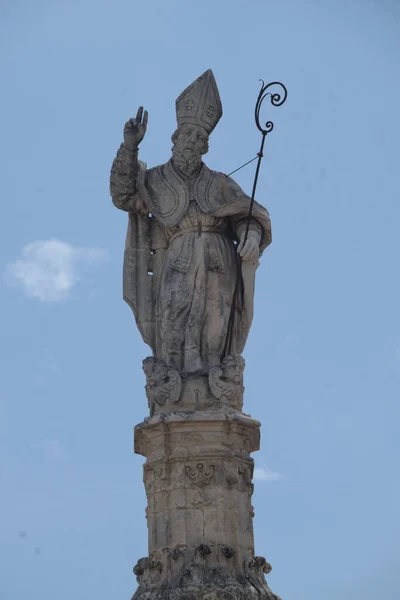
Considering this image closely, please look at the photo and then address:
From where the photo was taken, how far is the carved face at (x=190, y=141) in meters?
17.4

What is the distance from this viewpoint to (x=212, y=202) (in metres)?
17.2

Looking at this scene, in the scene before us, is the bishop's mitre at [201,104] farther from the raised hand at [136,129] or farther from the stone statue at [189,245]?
the raised hand at [136,129]

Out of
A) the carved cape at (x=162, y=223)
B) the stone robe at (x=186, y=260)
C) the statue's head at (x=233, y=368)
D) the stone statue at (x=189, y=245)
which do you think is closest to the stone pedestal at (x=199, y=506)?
the statue's head at (x=233, y=368)

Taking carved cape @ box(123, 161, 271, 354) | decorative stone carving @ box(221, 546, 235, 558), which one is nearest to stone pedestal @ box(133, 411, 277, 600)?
decorative stone carving @ box(221, 546, 235, 558)

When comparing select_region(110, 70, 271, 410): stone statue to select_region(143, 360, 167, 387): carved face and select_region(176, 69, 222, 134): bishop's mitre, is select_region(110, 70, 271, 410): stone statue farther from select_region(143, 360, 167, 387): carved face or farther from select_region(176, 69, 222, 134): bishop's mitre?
select_region(143, 360, 167, 387): carved face

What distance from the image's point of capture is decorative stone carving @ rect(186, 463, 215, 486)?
15750mm

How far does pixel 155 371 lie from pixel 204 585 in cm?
270

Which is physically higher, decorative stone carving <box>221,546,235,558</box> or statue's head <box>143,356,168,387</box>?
statue's head <box>143,356,168,387</box>

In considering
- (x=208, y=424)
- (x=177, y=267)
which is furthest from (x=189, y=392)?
(x=177, y=267)

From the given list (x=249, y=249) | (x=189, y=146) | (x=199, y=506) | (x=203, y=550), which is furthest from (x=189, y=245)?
(x=203, y=550)

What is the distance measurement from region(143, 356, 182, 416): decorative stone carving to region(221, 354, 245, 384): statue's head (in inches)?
21.9

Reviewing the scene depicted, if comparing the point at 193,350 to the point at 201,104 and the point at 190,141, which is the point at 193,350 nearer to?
the point at 190,141

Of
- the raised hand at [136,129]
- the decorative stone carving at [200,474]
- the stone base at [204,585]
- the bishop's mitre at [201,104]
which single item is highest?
the bishop's mitre at [201,104]

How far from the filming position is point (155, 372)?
53.7ft
